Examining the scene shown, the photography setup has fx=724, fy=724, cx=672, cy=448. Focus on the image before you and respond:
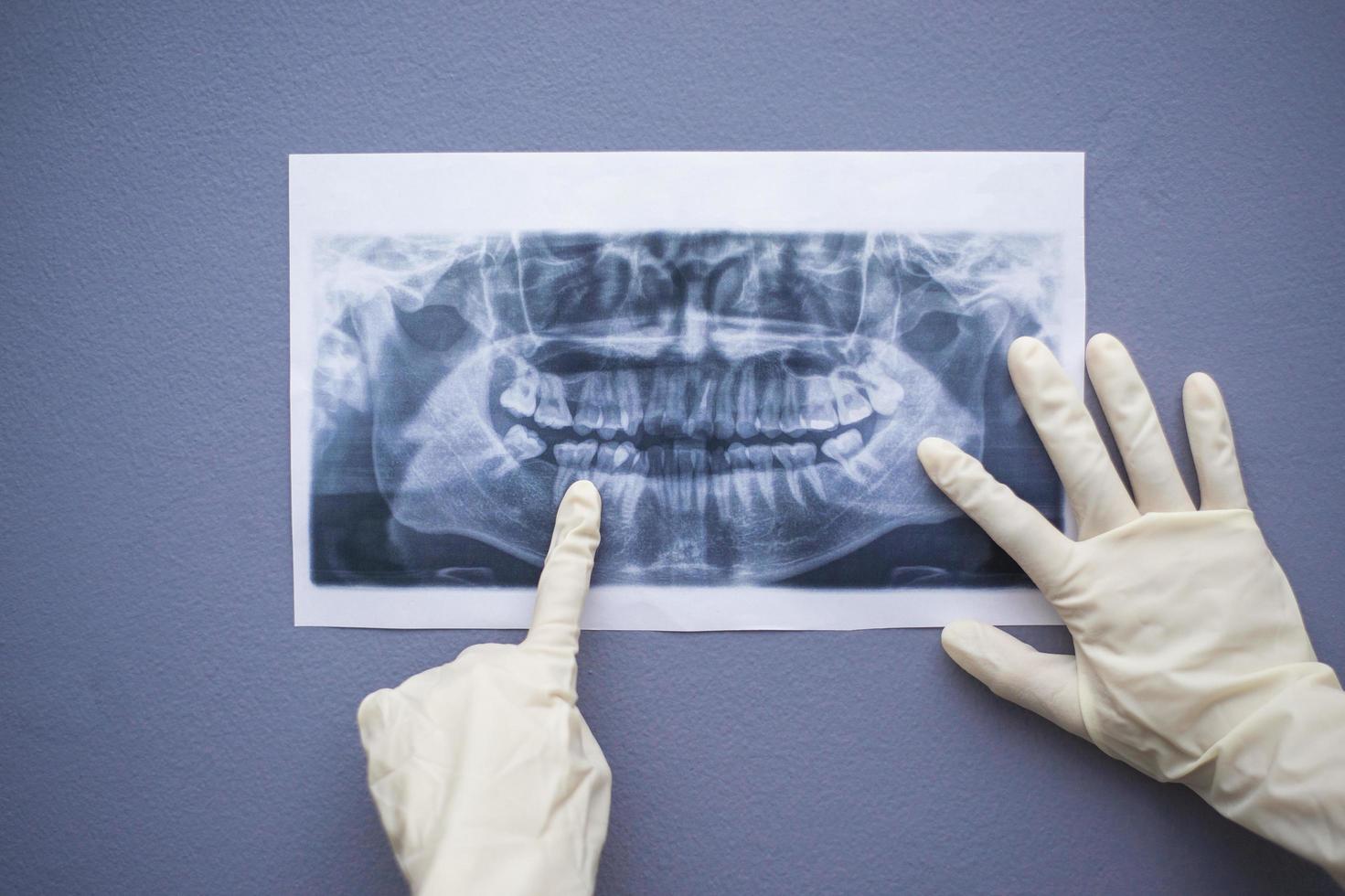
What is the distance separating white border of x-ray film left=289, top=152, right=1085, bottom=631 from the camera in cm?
54

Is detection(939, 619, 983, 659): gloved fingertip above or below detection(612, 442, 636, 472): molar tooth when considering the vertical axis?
below

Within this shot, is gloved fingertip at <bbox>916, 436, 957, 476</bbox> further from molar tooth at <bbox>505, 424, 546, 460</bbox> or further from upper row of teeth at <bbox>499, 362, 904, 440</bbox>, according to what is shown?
molar tooth at <bbox>505, 424, 546, 460</bbox>

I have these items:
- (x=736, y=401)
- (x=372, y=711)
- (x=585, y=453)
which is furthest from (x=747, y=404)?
(x=372, y=711)

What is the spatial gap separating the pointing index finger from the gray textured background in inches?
1.4

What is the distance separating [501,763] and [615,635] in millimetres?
118

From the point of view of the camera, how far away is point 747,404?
Answer: 1.79 feet

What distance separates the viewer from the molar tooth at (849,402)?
54 centimetres

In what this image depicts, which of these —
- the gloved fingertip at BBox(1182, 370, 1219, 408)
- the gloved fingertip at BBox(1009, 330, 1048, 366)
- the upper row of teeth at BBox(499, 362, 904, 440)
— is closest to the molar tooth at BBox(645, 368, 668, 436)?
the upper row of teeth at BBox(499, 362, 904, 440)

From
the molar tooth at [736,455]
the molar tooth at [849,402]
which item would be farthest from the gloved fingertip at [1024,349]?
the molar tooth at [736,455]

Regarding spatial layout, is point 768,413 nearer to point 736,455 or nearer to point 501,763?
point 736,455

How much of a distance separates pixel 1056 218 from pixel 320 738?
67cm

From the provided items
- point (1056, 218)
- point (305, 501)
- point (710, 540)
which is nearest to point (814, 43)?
point (1056, 218)

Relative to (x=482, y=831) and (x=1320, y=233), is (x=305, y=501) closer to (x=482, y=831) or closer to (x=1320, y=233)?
(x=482, y=831)

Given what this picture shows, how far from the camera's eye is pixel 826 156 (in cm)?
54
